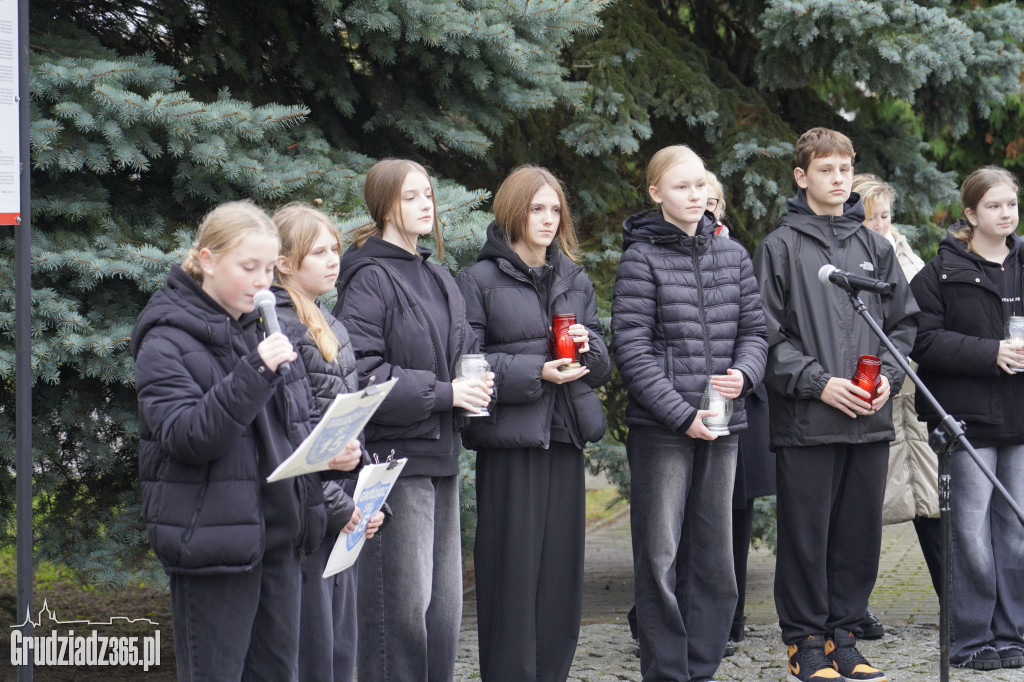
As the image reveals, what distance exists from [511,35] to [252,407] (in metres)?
3.06

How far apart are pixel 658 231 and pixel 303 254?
5.67ft

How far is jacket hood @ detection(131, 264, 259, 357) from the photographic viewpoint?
3139 millimetres

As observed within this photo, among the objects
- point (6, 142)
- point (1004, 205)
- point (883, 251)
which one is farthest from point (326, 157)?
point (1004, 205)

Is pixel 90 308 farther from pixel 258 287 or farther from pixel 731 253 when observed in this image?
pixel 731 253

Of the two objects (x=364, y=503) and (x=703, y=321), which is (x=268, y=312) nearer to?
(x=364, y=503)

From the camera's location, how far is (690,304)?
15.6ft

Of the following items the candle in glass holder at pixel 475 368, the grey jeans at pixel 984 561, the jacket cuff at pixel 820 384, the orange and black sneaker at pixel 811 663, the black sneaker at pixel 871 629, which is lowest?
the black sneaker at pixel 871 629

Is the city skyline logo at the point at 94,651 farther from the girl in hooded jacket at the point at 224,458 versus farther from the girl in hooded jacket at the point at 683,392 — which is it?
the girl in hooded jacket at the point at 683,392

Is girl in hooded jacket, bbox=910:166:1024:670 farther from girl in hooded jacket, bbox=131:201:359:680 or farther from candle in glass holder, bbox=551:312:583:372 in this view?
girl in hooded jacket, bbox=131:201:359:680

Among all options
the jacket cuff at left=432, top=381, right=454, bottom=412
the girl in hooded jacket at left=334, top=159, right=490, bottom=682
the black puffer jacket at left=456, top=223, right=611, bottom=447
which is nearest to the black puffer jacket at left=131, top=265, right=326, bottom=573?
the girl in hooded jacket at left=334, top=159, right=490, bottom=682

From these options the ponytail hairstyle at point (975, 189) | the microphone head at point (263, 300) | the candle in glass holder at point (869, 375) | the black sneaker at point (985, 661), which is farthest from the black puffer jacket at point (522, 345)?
the black sneaker at point (985, 661)

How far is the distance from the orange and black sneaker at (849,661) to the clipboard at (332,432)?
285 centimetres

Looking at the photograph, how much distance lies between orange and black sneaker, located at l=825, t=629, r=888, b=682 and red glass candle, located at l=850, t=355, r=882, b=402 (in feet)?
3.78

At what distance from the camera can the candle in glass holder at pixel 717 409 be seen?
15.0 ft
